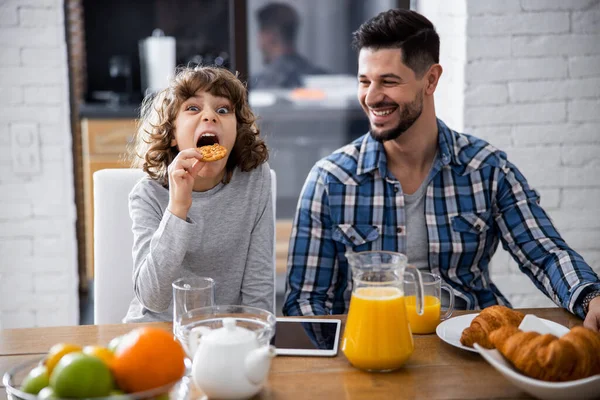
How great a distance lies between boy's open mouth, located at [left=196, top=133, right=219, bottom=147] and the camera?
5.60ft

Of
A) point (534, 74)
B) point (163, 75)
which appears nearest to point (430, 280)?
point (534, 74)

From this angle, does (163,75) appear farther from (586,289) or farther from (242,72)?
(586,289)

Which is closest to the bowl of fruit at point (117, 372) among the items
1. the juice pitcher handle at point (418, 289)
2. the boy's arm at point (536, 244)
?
the juice pitcher handle at point (418, 289)

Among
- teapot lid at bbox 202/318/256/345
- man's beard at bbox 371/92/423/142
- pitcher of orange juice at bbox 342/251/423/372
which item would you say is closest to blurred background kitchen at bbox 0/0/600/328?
man's beard at bbox 371/92/423/142

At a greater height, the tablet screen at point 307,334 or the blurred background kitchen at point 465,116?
the blurred background kitchen at point 465,116

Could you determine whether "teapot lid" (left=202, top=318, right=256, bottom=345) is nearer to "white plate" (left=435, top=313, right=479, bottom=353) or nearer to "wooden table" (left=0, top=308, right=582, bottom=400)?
"wooden table" (left=0, top=308, right=582, bottom=400)

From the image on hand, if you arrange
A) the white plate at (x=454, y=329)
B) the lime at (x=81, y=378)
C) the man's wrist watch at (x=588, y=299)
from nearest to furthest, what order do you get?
1. the lime at (x=81, y=378)
2. the white plate at (x=454, y=329)
3. the man's wrist watch at (x=588, y=299)

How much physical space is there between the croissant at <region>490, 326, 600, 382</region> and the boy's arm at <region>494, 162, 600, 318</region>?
40cm

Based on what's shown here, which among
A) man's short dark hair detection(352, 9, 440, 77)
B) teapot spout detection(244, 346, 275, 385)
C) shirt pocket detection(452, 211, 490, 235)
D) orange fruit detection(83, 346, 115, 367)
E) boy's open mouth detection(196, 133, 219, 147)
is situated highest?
man's short dark hair detection(352, 9, 440, 77)

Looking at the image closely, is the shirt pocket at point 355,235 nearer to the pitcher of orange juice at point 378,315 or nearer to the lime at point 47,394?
the pitcher of orange juice at point 378,315

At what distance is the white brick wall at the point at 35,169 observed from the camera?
252 centimetres

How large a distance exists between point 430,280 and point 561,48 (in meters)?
1.47

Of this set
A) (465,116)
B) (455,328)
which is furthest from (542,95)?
(455,328)

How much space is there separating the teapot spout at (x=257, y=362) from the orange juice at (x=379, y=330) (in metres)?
0.18
